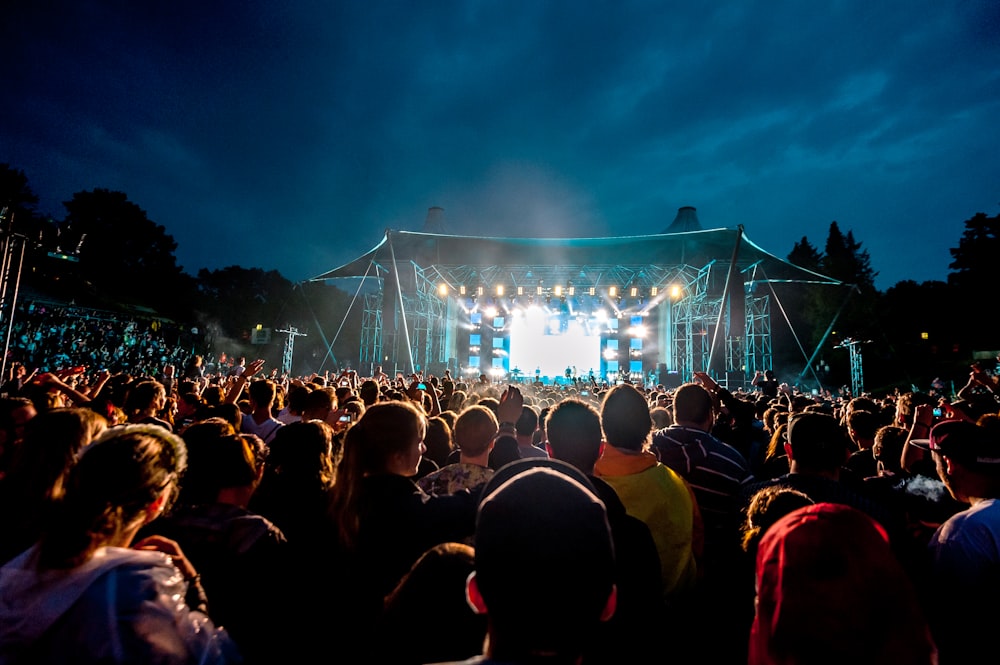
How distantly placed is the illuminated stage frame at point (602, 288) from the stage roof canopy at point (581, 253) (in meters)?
0.04

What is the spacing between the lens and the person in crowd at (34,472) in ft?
5.41

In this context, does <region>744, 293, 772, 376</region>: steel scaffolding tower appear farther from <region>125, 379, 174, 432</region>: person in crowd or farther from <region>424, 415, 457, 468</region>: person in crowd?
<region>125, 379, 174, 432</region>: person in crowd

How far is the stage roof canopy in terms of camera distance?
706 inches

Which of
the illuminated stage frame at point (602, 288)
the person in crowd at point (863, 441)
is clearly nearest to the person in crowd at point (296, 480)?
the person in crowd at point (863, 441)

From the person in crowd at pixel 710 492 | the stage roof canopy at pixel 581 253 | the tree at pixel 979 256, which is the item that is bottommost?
the person in crowd at pixel 710 492

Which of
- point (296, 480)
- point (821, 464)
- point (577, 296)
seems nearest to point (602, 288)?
point (577, 296)

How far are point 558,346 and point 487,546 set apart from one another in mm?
26369

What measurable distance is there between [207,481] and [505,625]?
62.6 inches

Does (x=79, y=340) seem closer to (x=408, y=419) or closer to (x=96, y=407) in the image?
(x=96, y=407)

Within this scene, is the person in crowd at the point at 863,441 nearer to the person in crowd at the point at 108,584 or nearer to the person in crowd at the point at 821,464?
the person in crowd at the point at 821,464

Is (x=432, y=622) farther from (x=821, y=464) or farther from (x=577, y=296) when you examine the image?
(x=577, y=296)

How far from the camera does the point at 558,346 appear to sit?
88.6ft

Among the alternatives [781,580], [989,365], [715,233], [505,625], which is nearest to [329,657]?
[505,625]

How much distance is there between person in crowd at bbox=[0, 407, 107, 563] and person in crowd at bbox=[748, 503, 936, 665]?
89.6 inches
